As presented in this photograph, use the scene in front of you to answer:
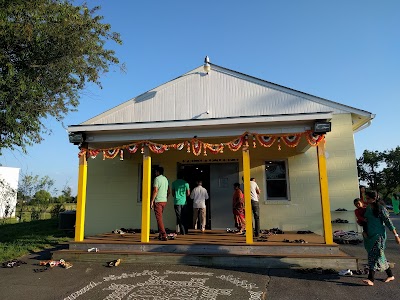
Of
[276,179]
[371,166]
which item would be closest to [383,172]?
[371,166]

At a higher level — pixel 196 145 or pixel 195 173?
pixel 196 145

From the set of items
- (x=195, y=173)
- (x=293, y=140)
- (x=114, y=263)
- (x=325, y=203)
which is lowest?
(x=114, y=263)

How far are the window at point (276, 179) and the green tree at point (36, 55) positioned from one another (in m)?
8.34

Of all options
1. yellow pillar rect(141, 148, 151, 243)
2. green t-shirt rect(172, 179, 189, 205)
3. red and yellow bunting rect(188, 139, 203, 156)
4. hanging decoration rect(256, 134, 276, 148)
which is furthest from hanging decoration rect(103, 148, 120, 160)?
hanging decoration rect(256, 134, 276, 148)

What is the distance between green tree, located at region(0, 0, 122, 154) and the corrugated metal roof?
2469mm

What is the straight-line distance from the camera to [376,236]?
16.8ft

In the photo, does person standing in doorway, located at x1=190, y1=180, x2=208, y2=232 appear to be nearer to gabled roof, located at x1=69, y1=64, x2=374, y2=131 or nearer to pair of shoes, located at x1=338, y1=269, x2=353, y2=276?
gabled roof, located at x1=69, y1=64, x2=374, y2=131

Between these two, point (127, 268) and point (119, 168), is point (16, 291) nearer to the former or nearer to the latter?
point (127, 268)

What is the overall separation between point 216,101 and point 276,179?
337 cm

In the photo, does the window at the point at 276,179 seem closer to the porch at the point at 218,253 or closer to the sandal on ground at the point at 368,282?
the porch at the point at 218,253

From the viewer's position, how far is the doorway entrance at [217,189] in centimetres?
983

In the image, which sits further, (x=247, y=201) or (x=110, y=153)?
(x=110, y=153)

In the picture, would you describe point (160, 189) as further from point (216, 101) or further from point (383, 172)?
point (383, 172)

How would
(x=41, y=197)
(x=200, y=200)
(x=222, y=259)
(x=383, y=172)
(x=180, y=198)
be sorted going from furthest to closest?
(x=383, y=172), (x=41, y=197), (x=200, y=200), (x=180, y=198), (x=222, y=259)
